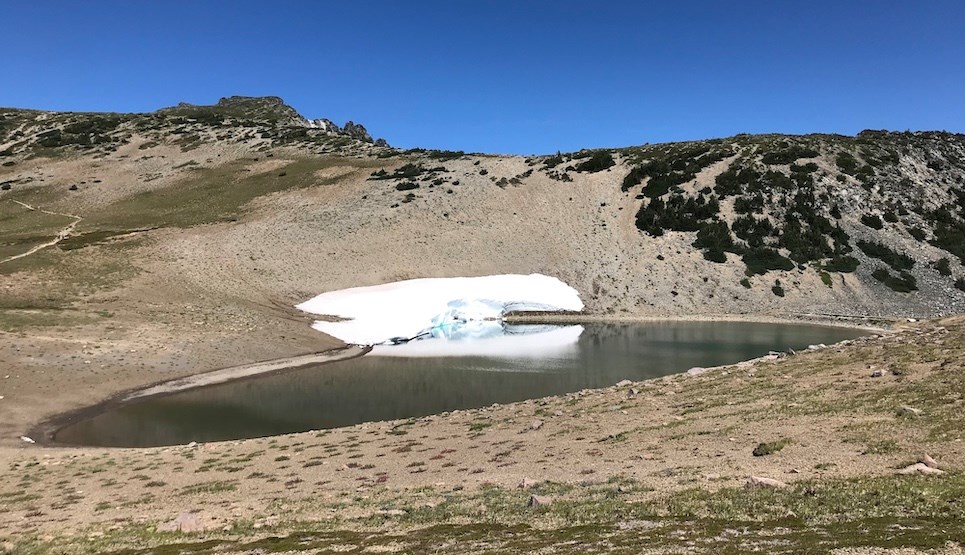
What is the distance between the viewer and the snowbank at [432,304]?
1980 inches

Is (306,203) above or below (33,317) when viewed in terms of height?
above

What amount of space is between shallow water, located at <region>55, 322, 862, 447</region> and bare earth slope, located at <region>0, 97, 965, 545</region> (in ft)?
14.5

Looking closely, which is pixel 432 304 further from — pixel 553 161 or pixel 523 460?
pixel 553 161

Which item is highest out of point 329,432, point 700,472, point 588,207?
point 588,207

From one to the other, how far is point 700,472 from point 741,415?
6224mm

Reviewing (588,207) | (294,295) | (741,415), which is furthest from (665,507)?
(588,207)

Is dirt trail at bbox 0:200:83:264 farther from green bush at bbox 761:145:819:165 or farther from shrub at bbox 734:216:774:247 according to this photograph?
green bush at bbox 761:145:819:165

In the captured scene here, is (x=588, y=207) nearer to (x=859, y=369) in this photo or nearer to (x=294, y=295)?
(x=294, y=295)

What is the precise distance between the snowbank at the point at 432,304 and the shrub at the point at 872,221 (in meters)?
39.6

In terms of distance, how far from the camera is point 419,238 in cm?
6994

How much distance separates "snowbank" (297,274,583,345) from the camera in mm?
50281

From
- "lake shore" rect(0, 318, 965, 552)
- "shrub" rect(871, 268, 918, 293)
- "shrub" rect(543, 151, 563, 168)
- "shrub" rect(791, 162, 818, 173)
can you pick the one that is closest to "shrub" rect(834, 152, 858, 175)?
"shrub" rect(791, 162, 818, 173)

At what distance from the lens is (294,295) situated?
185 ft

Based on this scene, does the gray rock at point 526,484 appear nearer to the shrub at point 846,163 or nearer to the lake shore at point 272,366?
the lake shore at point 272,366
